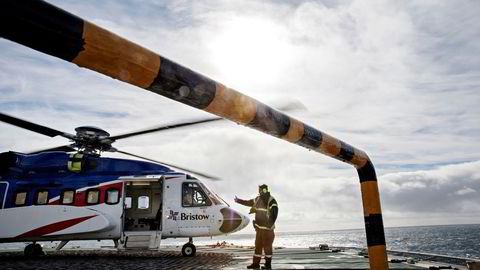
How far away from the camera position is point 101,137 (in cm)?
1051

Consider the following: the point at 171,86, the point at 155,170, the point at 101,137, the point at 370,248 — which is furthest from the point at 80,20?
the point at 155,170

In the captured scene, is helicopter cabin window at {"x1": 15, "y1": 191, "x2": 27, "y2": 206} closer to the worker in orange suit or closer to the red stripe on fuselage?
the red stripe on fuselage

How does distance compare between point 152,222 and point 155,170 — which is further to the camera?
point 152,222

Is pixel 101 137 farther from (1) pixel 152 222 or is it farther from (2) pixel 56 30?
(2) pixel 56 30

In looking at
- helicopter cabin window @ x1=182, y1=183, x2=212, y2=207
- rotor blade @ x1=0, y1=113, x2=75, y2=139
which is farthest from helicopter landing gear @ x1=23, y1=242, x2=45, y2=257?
helicopter cabin window @ x1=182, y1=183, x2=212, y2=207

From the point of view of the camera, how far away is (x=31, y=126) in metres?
8.00

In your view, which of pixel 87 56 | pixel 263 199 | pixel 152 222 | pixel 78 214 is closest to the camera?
pixel 87 56

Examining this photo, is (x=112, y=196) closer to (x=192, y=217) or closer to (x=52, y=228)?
(x=52, y=228)

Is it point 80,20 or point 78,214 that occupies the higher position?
point 80,20

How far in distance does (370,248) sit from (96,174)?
36.1 ft

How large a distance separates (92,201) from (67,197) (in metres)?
0.89

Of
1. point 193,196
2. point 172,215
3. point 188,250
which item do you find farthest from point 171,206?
point 188,250

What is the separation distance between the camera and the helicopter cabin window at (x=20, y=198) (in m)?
12.1

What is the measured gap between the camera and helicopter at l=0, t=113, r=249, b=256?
11.9 metres
